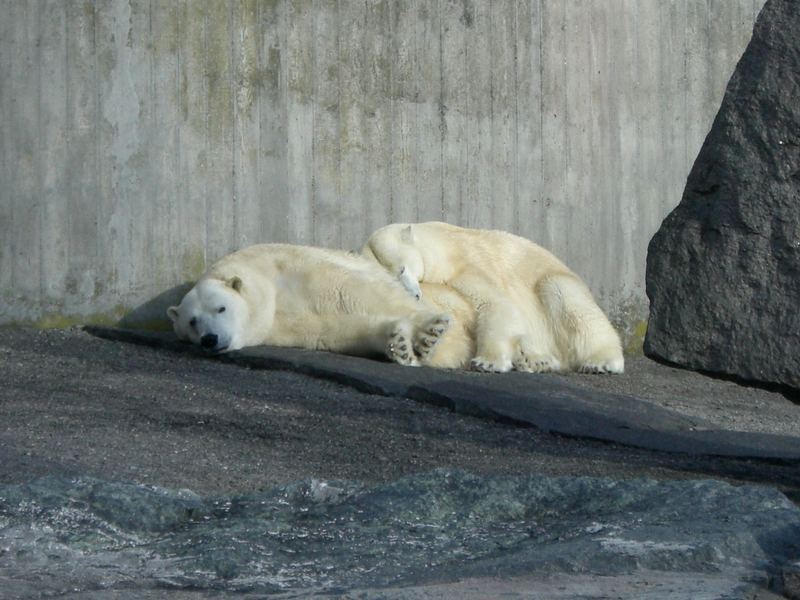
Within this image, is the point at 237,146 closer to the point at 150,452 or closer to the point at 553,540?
the point at 150,452

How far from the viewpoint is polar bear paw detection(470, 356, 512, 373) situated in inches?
287

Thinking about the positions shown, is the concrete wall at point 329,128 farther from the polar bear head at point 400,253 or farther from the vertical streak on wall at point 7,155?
the polar bear head at point 400,253

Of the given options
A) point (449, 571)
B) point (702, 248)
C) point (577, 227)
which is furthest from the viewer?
point (577, 227)

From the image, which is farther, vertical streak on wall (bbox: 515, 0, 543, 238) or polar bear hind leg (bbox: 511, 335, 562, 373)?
vertical streak on wall (bbox: 515, 0, 543, 238)

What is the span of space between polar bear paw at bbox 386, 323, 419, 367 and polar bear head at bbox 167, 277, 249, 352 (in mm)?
770

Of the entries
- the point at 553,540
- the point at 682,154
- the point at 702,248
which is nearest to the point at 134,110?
the point at 682,154

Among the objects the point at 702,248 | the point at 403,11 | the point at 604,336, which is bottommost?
the point at 604,336

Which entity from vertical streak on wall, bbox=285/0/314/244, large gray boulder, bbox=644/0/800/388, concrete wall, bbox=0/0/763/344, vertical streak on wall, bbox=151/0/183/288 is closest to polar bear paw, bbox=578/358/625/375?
concrete wall, bbox=0/0/763/344

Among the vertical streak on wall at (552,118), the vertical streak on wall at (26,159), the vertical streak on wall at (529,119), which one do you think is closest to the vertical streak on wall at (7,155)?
the vertical streak on wall at (26,159)

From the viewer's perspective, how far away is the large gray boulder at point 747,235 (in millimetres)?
3764

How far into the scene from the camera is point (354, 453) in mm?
4844

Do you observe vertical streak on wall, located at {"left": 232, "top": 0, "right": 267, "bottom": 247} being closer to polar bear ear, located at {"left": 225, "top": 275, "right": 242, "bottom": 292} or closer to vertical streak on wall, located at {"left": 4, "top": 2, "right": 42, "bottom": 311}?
polar bear ear, located at {"left": 225, "top": 275, "right": 242, "bottom": 292}

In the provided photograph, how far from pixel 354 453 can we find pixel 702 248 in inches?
59.0

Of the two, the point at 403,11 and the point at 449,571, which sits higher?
the point at 403,11
